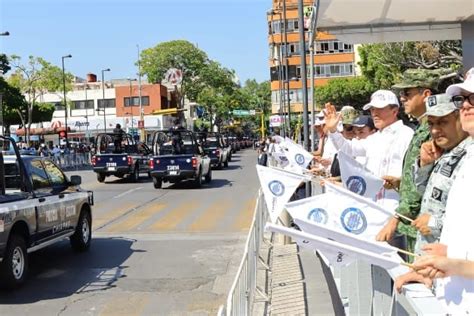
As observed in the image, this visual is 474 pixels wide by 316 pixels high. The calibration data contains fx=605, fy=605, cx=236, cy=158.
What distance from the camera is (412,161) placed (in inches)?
164

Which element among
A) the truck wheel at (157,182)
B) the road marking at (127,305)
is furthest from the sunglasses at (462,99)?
the truck wheel at (157,182)

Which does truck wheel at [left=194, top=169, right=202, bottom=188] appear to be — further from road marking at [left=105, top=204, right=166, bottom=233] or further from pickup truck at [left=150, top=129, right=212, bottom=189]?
road marking at [left=105, top=204, right=166, bottom=233]

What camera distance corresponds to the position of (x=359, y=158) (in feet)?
20.1

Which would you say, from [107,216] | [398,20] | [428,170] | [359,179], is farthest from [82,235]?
[428,170]

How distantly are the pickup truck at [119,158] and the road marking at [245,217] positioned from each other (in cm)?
875

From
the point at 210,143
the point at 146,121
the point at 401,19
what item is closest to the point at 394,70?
the point at 210,143

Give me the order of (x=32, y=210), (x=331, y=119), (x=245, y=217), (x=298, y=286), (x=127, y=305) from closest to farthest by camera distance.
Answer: (x=331, y=119), (x=127, y=305), (x=298, y=286), (x=32, y=210), (x=245, y=217)

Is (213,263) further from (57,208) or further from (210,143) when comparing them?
(210,143)

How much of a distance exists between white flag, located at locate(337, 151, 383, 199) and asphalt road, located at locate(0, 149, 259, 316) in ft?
7.68

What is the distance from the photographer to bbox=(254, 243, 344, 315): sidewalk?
6.21 metres

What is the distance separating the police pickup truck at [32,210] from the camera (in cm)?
718

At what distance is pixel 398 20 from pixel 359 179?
4557 mm

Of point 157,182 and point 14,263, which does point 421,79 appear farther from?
point 157,182

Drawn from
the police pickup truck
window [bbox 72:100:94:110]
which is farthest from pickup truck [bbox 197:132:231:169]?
window [bbox 72:100:94:110]
